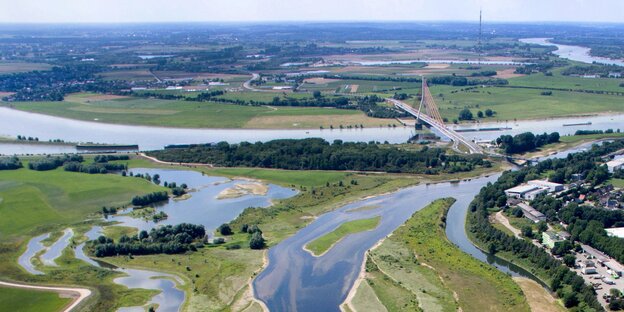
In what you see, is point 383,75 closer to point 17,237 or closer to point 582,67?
point 582,67

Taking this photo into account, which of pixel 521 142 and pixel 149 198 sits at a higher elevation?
pixel 521 142

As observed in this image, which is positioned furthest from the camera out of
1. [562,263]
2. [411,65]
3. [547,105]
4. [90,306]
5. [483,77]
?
[411,65]

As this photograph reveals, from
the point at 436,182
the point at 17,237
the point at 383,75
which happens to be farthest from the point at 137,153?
the point at 383,75

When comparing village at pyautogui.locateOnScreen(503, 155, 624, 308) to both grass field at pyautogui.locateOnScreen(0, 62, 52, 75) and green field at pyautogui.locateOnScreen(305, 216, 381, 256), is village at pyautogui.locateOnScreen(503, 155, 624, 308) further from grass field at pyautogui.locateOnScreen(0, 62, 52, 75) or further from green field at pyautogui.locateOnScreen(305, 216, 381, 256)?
grass field at pyautogui.locateOnScreen(0, 62, 52, 75)

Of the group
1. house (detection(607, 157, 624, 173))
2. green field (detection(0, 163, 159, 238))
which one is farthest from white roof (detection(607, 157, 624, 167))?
green field (detection(0, 163, 159, 238))

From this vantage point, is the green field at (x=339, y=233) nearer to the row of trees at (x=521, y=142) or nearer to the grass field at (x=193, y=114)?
the row of trees at (x=521, y=142)

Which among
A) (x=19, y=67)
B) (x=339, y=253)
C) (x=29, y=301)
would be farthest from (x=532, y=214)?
(x=19, y=67)

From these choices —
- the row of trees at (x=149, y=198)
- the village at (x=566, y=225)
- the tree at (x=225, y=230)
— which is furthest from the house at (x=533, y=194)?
the row of trees at (x=149, y=198)

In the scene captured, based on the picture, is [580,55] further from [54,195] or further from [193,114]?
[54,195]
